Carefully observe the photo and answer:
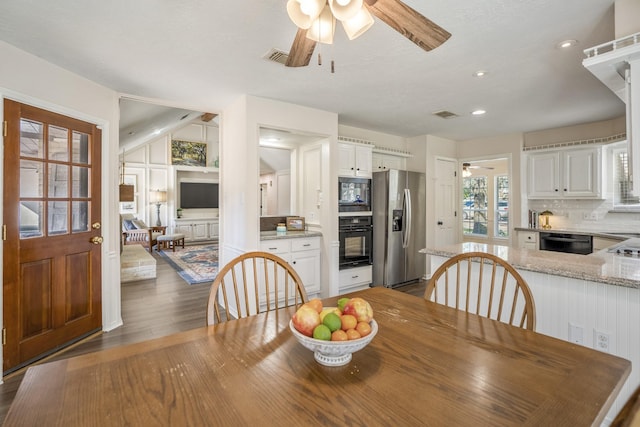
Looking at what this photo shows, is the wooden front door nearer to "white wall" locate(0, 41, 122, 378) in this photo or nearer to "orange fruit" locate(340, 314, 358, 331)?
"white wall" locate(0, 41, 122, 378)

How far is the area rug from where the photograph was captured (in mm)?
5184

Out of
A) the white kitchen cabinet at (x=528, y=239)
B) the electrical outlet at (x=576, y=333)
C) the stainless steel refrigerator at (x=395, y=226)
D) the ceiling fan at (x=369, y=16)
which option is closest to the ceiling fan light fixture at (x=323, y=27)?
the ceiling fan at (x=369, y=16)

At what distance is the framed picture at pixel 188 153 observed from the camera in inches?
363

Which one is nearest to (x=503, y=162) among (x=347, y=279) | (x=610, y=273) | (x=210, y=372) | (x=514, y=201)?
(x=514, y=201)

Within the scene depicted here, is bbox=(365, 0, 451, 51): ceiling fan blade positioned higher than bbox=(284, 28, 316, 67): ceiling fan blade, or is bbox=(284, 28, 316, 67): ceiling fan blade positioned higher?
bbox=(284, 28, 316, 67): ceiling fan blade

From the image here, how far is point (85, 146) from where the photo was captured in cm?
287

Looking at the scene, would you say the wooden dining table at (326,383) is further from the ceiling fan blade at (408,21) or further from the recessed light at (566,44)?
the recessed light at (566,44)

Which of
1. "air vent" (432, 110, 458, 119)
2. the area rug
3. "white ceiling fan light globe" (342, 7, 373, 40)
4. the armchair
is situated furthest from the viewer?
the armchair

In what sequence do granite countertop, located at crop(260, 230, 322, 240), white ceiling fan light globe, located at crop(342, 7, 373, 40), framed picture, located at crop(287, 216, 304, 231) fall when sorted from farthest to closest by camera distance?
framed picture, located at crop(287, 216, 304, 231) → granite countertop, located at crop(260, 230, 322, 240) → white ceiling fan light globe, located at crop(342, 7, 373, 40)

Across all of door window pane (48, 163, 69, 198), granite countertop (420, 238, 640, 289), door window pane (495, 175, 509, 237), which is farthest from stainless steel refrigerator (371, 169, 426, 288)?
door window pane (48, 163, 69, 198)

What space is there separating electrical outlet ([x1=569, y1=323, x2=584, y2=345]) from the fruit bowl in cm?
150

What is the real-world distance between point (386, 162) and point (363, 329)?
4492 mm

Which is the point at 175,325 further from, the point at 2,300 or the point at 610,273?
the point at 610,273

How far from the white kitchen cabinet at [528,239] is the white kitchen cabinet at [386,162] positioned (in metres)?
2.07
